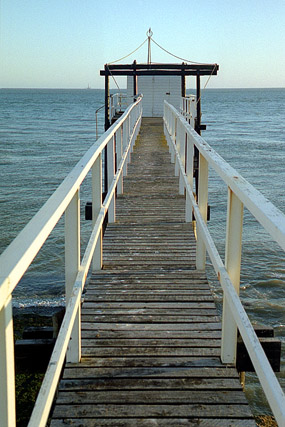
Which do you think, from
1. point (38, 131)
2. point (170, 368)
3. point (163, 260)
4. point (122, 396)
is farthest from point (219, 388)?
point (38, 131)

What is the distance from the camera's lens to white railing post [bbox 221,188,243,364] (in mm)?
2863

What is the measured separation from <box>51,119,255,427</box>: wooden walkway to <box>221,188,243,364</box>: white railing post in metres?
0.11

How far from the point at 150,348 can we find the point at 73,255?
2.73 feet

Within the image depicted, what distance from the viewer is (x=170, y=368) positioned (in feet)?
10.4

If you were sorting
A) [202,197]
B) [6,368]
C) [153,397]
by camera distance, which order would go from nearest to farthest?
[6,368] < [153,397] < [202,197]

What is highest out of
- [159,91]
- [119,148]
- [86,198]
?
[159,91]

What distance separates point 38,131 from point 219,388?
174 feet

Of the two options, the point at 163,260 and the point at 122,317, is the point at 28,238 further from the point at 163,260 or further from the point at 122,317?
the point at 163,260

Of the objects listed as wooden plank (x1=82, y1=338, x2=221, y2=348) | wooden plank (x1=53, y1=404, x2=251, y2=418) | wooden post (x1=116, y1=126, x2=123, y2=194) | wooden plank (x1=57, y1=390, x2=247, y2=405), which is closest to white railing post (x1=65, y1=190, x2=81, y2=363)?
wooden plank (x1=82, y1=338, x2=221, y2=348)

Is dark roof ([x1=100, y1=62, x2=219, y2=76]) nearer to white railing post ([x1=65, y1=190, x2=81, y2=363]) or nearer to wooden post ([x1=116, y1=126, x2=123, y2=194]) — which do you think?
wooden post ([x1=116, y1=126, x2=123, y2=194])

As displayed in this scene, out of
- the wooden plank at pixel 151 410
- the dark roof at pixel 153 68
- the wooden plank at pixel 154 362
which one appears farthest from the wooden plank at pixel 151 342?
the dark roof at pixel 153 68

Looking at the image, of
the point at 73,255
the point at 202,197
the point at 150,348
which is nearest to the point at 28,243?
the point at 73,255

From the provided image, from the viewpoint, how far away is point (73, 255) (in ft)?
10.1

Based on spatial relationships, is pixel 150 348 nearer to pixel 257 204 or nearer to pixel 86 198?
pixel 257 204
